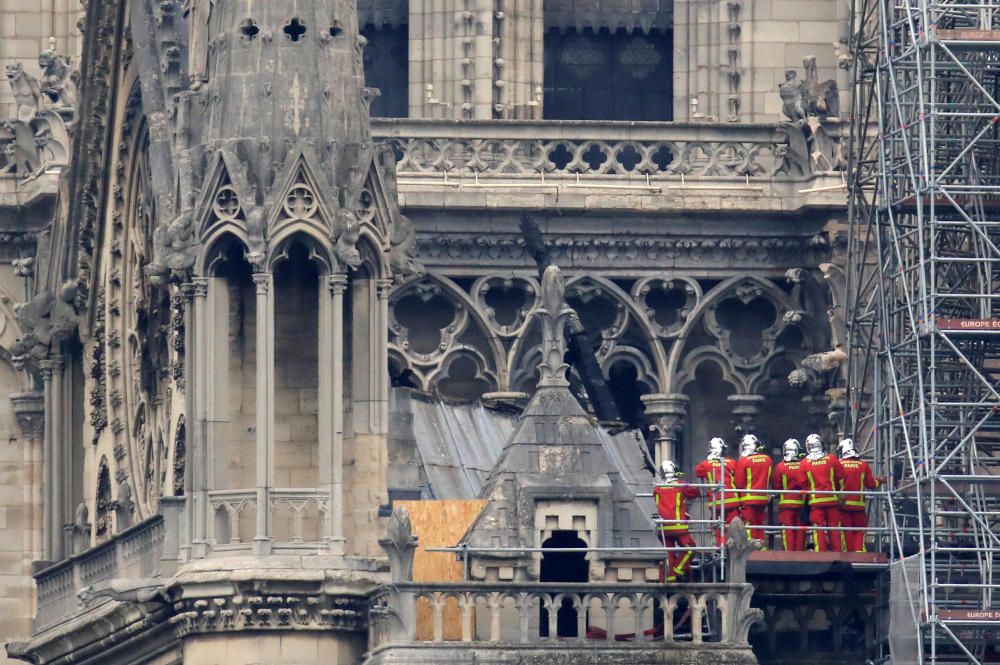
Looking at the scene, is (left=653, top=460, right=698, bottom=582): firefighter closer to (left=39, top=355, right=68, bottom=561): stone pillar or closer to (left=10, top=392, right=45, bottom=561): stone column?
(left=39, top=355, right=68, bottom=561): stone pillar

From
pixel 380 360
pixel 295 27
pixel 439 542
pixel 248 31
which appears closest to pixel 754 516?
pixel 439 542

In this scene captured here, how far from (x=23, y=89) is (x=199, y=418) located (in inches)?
756

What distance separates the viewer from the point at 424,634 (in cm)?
8619

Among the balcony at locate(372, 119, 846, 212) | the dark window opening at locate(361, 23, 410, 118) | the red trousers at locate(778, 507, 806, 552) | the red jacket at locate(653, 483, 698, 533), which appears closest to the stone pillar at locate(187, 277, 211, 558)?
the red jacket at locate(653, 483, 698, 533)

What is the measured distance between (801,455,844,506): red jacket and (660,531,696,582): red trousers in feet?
12.9

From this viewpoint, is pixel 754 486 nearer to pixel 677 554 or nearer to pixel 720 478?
pixel 720 478

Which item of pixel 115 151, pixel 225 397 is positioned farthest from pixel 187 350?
pixel 115 151

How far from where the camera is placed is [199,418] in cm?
8756

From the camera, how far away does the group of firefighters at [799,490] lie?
304 ft

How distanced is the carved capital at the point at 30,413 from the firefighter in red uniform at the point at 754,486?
14.2 meters

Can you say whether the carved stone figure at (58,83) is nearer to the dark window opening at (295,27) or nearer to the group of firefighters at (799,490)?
the group of firefighters at (799,490)

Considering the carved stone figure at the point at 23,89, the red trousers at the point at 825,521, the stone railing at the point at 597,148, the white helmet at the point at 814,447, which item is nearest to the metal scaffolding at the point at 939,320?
the red trousers at the point at 825,521

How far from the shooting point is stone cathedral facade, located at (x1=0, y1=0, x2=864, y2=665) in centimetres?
8712

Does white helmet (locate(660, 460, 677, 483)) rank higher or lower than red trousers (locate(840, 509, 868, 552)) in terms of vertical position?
higher
